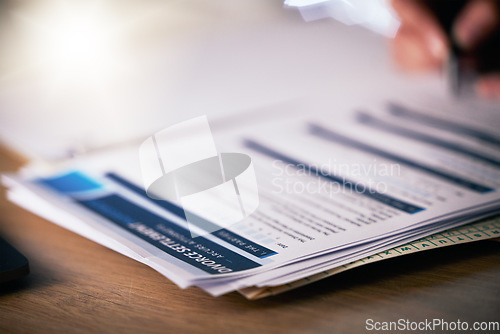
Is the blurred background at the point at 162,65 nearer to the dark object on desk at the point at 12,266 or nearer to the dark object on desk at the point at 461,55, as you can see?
the dark object on desk at the point at 461,55

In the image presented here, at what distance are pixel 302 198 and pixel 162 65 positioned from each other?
0.56m

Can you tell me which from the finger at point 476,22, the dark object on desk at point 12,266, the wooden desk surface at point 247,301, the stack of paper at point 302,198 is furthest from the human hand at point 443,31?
the dark object on desk at point 12,266

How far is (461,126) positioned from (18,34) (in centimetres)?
101

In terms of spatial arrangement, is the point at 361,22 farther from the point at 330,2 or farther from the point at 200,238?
the point at 200,238

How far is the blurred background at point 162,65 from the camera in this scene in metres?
0.79

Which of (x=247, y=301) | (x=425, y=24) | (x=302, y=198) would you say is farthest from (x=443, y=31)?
(x=247, y=301)

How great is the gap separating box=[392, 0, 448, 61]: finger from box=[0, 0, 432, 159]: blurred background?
0.08 m

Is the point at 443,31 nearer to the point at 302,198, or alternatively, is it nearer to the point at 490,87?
the point at 490,87

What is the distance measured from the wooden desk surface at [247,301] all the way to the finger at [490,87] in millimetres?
455

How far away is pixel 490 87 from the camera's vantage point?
32.7 inches

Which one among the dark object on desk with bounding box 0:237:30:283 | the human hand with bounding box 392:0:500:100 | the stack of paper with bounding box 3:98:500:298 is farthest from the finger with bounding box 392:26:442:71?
the dark object on desk with bounding box 0:237:30:283

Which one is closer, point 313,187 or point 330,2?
point 313,187

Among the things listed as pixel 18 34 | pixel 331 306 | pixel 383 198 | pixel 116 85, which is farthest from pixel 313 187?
pixel 18 34

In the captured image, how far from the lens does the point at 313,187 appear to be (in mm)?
537
